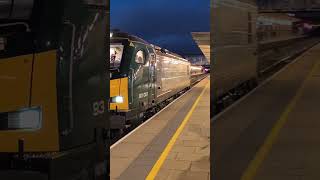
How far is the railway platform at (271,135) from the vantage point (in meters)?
8.33

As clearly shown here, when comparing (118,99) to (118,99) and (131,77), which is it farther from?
(131,77)

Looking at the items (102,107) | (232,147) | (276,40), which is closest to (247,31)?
(276,40)

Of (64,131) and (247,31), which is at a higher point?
(247,31)

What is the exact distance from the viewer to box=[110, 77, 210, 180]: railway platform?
8.39 meters

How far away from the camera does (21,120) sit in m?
4.45

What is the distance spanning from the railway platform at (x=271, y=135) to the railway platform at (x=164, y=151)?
37cm

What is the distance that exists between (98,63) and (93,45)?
0.80 ft

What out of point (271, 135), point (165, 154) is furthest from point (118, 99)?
point (271, 135)

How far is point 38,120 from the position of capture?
4449 mm

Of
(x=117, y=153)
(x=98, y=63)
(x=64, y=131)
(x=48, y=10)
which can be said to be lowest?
(x=117, y=153)

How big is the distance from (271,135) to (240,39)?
4421 mm

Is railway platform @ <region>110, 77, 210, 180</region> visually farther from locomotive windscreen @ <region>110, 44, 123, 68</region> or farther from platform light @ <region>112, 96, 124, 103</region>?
locomotive windscreen @ <region>110, 44, 123, 68</region>

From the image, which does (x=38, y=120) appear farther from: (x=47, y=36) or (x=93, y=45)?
(x=93, y=45)

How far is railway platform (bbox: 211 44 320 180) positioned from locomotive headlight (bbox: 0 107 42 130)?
4207 mm
